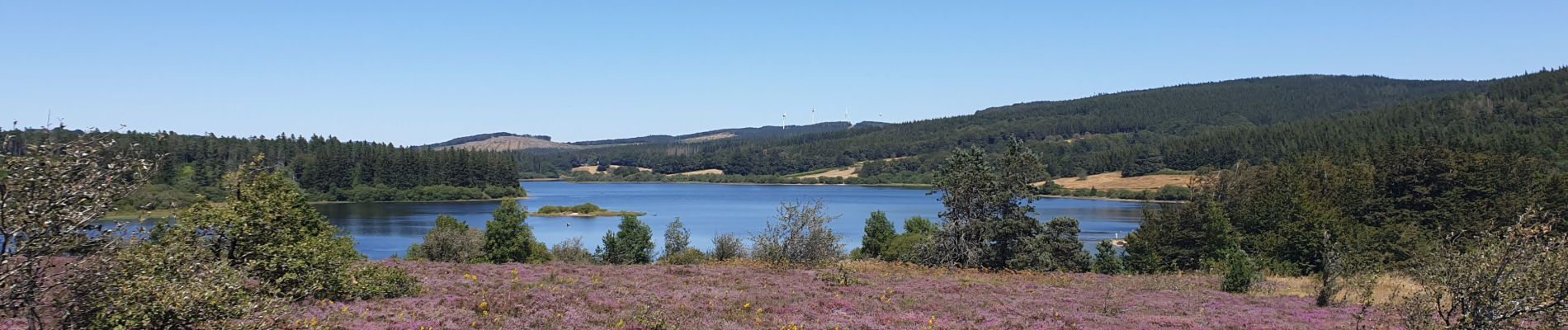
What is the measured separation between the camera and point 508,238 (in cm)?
6994

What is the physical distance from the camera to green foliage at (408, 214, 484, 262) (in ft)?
212

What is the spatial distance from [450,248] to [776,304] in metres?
49.1

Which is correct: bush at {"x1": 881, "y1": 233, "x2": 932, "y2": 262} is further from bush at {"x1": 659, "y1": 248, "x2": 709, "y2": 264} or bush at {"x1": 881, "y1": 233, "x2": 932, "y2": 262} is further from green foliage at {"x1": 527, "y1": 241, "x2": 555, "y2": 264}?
green foliage at {"x1": 527, "y1": 241, "x2": 555, "y2": 264}

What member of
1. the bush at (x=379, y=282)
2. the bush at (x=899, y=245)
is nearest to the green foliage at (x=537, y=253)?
the bush at (x=899, y=245)

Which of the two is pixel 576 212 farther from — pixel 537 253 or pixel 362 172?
pixel 537 253

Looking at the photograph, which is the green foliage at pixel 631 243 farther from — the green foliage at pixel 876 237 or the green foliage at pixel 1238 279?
the green foliage at pixel 1238 279

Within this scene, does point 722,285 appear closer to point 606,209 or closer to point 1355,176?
point 1355,176

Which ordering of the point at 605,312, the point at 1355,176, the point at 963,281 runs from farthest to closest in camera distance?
the point at 1355,176 → the point at 963,281 → the point at 605,312

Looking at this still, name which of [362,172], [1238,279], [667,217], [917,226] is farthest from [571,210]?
[1238,279]

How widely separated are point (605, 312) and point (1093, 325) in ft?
35.7

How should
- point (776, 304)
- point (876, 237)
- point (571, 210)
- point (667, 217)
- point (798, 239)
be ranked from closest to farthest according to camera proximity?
point (776, 304) → point (798, 239) → point (876, 237) → point (667, 217) → point (571, 210)

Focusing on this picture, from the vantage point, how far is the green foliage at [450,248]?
6475cm

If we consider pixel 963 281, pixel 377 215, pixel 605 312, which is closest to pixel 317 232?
pixel 605 312

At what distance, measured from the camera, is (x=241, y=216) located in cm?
1769
